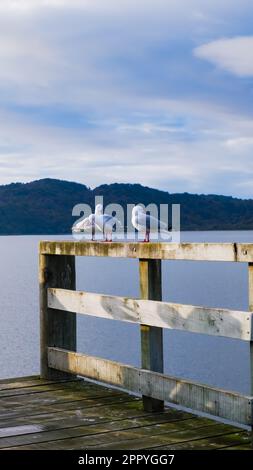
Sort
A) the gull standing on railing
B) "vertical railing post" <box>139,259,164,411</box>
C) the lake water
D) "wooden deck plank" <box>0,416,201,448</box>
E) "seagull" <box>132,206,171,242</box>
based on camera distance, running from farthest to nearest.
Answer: the lake water → the gull standing on railing → "seagull" <box>132,206,171,242</box> → "vertical railing post" <box>139,259,164,411</box> → "wooden deck plank" <box>0,416,201,448</box>

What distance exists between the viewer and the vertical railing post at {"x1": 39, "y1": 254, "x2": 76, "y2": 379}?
8258mm

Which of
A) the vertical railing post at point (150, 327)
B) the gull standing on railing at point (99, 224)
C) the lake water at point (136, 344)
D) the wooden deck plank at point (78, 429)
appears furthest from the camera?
the lake water at point (136, 344)

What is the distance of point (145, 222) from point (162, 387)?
2.22 metres

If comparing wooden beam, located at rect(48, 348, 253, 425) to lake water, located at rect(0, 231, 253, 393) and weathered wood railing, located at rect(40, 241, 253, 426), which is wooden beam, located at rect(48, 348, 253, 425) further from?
lake water, located at rect(0, 231, 253, 393)

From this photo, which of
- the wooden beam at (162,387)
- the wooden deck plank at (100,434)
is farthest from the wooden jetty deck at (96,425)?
the wooden beam at (162,387)

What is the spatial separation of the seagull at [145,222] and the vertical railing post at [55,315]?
0.78 meters

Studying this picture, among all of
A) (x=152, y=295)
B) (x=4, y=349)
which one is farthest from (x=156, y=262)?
(x=4, y=349)

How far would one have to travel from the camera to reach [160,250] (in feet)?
21.4

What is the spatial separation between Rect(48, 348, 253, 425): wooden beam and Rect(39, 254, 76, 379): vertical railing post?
0.15 m

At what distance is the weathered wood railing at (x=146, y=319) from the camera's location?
5836mm

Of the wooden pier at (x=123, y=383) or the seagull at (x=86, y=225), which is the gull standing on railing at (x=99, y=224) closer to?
the seagull at (x=86, y=225)

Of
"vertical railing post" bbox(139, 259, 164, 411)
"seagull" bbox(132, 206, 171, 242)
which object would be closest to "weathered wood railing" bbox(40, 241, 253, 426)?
"vertical railing post" bbox(139, 259, 164, 411)

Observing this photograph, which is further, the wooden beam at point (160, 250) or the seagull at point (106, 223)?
the seagull at point (106, 223)

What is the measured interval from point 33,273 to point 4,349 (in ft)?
210
